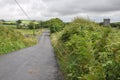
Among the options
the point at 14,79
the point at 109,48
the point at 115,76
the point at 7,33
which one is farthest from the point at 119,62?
the point at 7,33

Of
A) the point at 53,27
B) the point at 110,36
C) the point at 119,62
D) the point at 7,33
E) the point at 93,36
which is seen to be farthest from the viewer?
the point at 53,27

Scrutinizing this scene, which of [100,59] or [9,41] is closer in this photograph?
[100,59]

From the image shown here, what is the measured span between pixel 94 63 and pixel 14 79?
581 centimetres

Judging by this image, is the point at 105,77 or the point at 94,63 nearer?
the point at 105,77

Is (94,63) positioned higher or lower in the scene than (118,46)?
lower

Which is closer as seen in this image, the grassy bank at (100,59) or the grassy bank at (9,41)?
the grassy bank at (100,59)

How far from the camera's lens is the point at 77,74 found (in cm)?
968

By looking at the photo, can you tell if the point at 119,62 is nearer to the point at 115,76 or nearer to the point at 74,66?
the point at 115,76

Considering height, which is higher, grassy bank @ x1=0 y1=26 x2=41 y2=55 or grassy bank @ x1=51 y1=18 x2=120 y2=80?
grassy bank @ x1=51 y1=18 x2=120 y2=80

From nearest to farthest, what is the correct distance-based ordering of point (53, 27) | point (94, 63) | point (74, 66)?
point (94, 63)
point (74, 66)
point (53, 27)

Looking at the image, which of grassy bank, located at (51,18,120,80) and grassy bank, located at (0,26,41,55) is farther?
grassy bank, located at (0,26,41,55)

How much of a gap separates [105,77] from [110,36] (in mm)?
2861

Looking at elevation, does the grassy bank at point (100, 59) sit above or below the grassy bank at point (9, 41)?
above

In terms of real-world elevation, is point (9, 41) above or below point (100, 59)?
below
